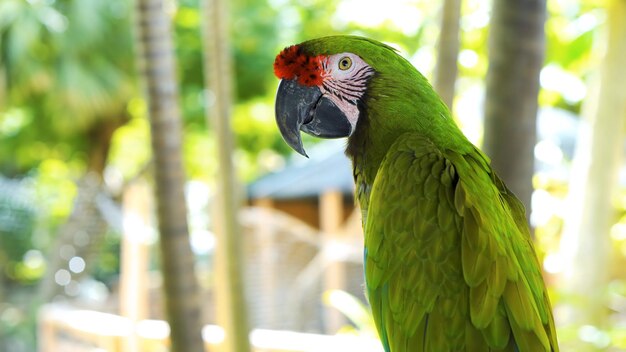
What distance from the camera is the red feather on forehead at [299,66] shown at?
1.12 metres

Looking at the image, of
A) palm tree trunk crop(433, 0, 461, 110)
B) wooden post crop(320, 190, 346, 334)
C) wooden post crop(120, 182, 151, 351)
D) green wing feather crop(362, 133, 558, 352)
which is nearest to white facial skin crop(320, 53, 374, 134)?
green wing feather crop(362, 133, 558, 352)

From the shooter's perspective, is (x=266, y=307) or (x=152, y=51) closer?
(x=152, y=51)

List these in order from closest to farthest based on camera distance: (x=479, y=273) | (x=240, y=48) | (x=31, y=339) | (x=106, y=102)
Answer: (x=479, y=273), (x=31, y=339), (x=240, y=48), (x=106, y=102)

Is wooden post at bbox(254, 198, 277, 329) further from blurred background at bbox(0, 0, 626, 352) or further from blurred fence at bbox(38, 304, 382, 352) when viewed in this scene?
blurred fence at bbox(38, 304, 382, 352)

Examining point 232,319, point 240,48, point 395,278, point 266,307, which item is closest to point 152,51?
point 232,319

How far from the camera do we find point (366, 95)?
115 cm

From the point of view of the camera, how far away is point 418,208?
1.09 meters

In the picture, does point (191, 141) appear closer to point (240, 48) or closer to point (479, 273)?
point (240, 48)

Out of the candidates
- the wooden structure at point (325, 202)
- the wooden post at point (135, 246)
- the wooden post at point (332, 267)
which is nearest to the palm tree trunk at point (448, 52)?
the wooden post at point (135, 246)

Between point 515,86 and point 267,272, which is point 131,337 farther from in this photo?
point 515,86

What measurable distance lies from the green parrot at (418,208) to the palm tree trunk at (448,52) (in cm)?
52

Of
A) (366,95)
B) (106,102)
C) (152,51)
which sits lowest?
(366,95)

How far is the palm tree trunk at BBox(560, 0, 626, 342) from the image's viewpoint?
2154 millimetres

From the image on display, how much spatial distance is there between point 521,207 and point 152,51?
1.44 meters
